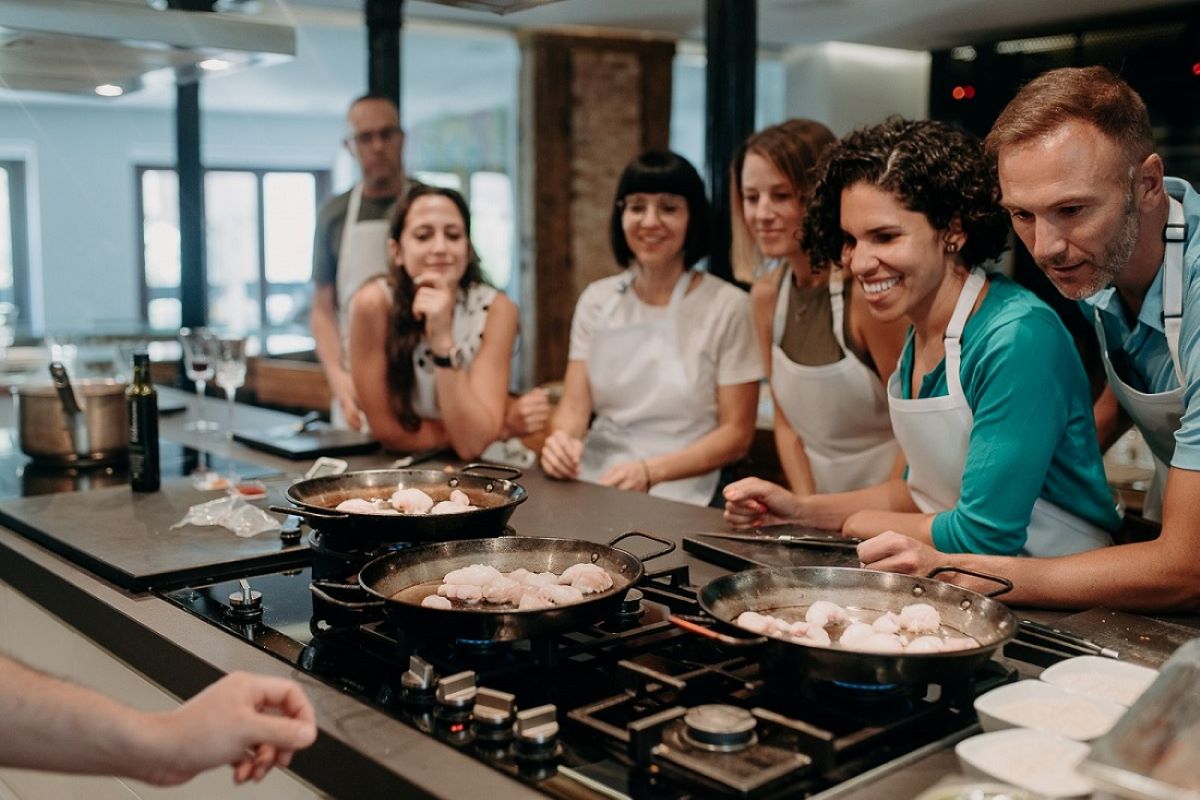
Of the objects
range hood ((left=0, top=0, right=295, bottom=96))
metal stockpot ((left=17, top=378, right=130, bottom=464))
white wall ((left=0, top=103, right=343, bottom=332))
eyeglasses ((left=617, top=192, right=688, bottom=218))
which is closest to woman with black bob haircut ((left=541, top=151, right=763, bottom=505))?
eyeglasses ((left=617, top=192, right=688, bottom=218))

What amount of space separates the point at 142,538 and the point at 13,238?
950 centimetres

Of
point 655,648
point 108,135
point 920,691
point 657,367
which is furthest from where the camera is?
point 108,135

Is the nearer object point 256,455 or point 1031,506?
point 1031,506

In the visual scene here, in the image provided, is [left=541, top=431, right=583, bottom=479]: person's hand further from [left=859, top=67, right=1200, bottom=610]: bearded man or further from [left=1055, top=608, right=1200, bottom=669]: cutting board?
[left=1055, top=608, right=1200, bottom=669]: cutting board

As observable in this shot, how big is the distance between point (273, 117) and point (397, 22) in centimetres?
746

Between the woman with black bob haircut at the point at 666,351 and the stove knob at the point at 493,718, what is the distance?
1.82 meters

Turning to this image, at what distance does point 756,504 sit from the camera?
2.03 metres

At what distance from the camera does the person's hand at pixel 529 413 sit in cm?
296

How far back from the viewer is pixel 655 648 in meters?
1.37

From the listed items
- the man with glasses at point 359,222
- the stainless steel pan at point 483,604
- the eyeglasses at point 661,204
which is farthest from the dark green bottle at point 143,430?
the man with glasses at point 359,222

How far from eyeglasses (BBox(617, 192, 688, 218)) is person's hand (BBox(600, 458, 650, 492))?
68 centimetres

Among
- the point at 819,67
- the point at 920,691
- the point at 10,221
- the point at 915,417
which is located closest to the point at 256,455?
the point at 915,417

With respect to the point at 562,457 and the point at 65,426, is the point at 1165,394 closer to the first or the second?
the point at 562,457

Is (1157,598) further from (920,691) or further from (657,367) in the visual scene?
(657,367)
